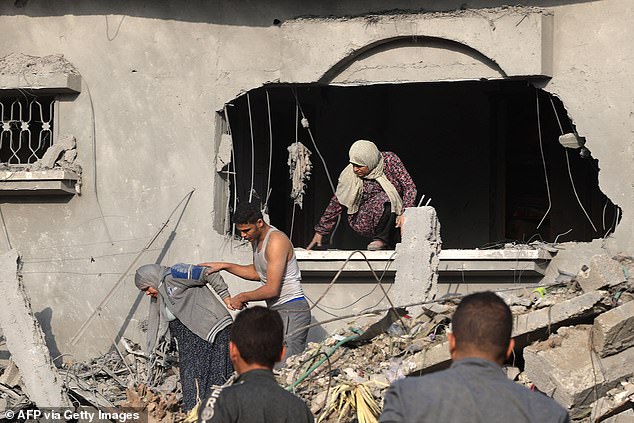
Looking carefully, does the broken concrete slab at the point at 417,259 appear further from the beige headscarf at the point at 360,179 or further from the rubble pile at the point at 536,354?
the beige headscarf at the point at 360,179

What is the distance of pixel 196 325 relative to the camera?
7.73m

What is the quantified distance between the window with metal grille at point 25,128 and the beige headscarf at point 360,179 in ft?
8.89

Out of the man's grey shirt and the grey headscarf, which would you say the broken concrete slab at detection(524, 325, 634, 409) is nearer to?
the grey headscarf

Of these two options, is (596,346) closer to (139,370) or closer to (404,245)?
(404,245)

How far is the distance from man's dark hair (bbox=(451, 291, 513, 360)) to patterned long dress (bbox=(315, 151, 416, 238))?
5.44 m

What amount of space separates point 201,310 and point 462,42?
3.01 m

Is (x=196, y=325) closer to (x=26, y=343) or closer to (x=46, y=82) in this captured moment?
(x=26, y=343)

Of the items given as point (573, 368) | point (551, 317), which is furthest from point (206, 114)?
point (573, 368)

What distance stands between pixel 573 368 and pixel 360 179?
3.03 metres

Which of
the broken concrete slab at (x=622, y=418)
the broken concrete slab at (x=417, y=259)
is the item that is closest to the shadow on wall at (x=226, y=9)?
the broken concrete slab at (x=417, y=259)

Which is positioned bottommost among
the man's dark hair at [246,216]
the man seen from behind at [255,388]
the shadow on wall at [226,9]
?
the man seen from behind at [255,388]

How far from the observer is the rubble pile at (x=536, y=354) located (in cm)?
659

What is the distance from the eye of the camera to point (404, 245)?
777cm

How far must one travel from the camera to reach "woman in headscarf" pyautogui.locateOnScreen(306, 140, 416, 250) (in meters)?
9.06
